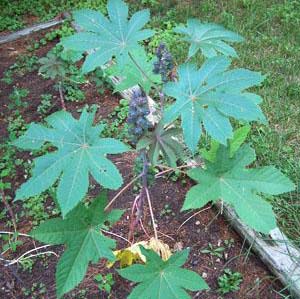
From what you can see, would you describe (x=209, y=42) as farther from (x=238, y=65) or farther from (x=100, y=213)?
(x=238, y=65)

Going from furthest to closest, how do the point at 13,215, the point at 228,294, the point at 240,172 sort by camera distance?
the point at 13,215 < the point at 228,294 < the point at 240,172

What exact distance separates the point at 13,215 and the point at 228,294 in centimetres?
122

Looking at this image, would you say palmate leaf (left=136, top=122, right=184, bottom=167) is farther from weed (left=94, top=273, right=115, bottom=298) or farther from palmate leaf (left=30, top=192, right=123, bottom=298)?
weed (left=94, top=273, right=115, bottom=298)

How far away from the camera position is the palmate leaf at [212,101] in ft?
5.20

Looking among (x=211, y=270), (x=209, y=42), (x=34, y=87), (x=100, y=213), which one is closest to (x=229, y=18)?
(x=34, y=87)

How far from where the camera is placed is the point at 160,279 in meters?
1.69

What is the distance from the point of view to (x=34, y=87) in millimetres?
3611

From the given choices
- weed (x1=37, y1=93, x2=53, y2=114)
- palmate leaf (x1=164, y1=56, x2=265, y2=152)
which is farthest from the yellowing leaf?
weed (x1=37, y1=93, x2=53, y2=114)

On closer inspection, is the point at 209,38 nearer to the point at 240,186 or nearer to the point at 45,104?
the point at 240,186

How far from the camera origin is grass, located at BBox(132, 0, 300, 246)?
2684 mm

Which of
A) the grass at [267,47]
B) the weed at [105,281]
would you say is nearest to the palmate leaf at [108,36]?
the weed at [105,281]

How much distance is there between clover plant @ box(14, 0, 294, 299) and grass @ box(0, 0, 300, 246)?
78 centimetres

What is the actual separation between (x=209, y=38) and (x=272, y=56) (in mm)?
1784

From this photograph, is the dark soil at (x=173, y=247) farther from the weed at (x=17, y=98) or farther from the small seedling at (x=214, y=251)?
the weed at (x=17, y=98)
